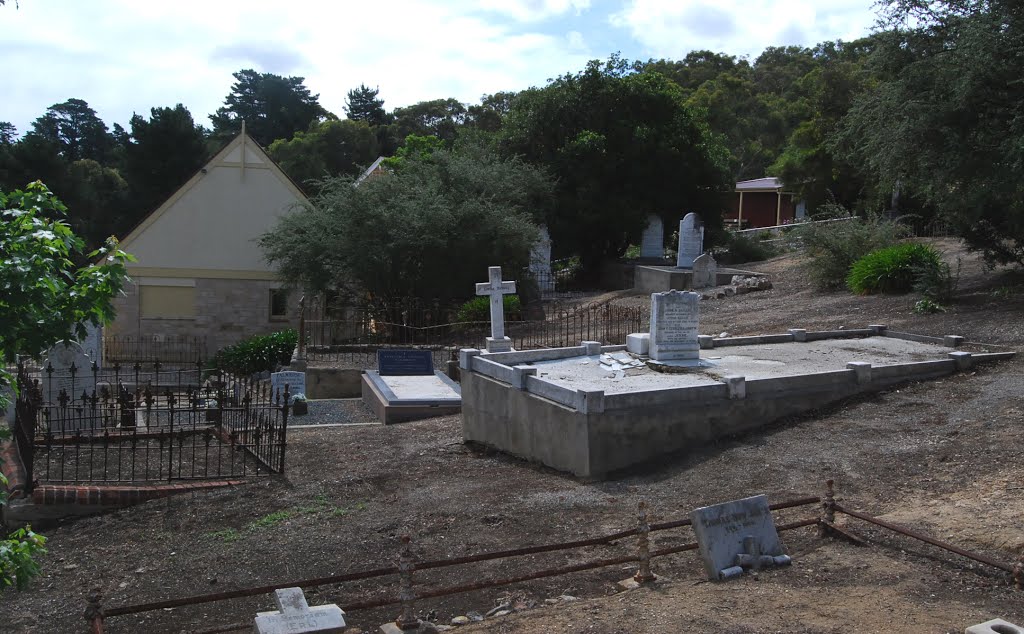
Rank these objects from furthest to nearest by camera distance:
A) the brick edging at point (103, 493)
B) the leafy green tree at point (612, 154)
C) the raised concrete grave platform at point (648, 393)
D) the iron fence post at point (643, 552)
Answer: the leafy green tree at point (612, 154)
the raised concrete grave platform at point (648, 393)
the brick edging at point (103, 493)
the iron fence post at point (643, 552)

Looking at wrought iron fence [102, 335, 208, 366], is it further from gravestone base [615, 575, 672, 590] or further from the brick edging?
gravestone base [615, 575, 672, 590]

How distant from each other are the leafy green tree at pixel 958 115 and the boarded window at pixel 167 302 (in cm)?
2231

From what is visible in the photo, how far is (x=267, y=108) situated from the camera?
73188mm

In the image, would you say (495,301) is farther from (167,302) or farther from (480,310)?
(167,302)

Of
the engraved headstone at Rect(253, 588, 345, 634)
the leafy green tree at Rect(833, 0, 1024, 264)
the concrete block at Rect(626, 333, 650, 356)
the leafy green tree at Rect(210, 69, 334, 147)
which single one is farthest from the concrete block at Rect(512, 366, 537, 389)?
the leafy green tree at Rect(210, 69, 334, 147)

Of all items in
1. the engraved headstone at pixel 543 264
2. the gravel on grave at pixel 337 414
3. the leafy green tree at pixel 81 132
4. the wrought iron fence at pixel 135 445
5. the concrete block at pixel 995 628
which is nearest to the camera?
the concrete block at pixel 995 628

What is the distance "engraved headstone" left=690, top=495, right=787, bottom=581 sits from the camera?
7059 millimetres

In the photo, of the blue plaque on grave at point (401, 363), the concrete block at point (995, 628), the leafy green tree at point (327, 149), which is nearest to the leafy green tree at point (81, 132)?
the leafy green tree at point (327, 149)

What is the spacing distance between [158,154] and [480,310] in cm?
2976

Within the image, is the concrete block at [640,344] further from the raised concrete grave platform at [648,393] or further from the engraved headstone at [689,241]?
the engraved headstone at [689,241]

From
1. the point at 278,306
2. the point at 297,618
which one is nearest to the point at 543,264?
the point at 278,306

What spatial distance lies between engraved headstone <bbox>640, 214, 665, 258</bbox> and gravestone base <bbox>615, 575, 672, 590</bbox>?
2778 centimetres

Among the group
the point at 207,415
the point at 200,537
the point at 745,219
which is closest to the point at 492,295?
the point at 207,415

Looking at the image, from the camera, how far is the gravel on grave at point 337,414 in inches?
647
